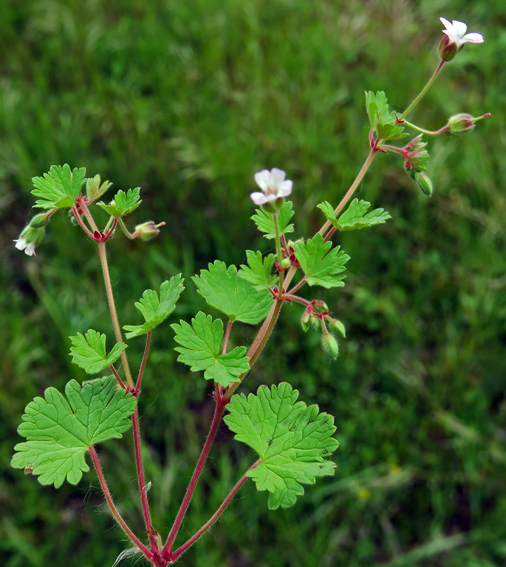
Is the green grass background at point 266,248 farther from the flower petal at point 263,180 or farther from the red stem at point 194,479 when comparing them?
the flower petal at point 263,180

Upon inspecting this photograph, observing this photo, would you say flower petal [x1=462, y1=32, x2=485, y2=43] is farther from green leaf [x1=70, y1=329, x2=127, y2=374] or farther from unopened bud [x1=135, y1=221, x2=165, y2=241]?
green leaf [x1=70, y1=329, x2=127, y2=374]

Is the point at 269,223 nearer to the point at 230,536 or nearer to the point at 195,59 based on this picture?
the point at 230,536

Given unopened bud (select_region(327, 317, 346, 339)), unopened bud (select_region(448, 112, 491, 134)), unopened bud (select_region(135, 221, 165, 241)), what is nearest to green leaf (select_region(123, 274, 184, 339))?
unopened bud (select_region(135, 221, 165, 241))

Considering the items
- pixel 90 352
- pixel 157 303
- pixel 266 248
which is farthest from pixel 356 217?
pixel 266 248

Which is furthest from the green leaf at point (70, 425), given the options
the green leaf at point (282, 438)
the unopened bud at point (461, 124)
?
the unopened bud at point (461, 124)

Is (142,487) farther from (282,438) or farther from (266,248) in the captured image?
(266,248)

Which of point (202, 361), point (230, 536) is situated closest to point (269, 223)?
point (202, 361)

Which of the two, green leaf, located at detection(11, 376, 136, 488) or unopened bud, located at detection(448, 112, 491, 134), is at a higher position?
unopened bud, located at detection(448, 112, 491, 134)
